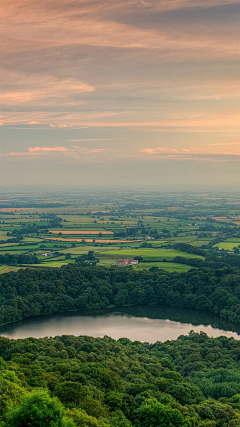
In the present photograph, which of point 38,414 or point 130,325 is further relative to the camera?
point 130,325

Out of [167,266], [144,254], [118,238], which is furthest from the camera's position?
[118,238]

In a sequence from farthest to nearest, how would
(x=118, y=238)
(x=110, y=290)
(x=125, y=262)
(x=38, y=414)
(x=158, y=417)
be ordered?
(x=118, y=238) → (x=125, y=262) → (x=110, y=290) → (x=158, y=417) → (x=38, y=414)

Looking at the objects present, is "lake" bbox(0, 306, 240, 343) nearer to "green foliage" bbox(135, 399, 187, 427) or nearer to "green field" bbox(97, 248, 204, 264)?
"green field" bbox(97, 248, 204, 264)

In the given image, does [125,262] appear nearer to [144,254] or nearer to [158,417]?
[144,254]

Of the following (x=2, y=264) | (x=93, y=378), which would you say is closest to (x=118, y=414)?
(x=93, y=378)

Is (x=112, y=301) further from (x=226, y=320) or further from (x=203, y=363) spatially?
(x=203, y=363)

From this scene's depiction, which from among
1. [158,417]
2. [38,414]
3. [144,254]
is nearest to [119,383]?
[158,417]

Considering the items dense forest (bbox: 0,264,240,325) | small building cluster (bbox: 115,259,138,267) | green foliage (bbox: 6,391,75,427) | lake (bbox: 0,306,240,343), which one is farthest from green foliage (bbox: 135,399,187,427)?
small building cluster (bbox: 115,259,138,267)
